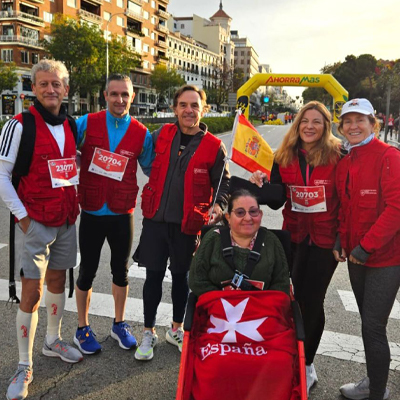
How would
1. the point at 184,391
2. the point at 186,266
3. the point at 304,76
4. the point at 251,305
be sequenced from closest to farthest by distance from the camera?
the point at 184,391
the point at 251,305
the point at 186,266
the point at 304,76

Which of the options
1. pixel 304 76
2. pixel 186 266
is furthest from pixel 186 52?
pixel 186 266

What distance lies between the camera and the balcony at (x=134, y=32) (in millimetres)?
63188

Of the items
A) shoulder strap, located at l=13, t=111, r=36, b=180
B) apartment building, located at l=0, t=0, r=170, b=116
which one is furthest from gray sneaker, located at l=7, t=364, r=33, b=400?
apartment building, located at l=0, t=0, r=170, b=116

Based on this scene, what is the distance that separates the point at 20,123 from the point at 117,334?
6.51 ft

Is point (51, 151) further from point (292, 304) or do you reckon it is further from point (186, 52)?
point (186, 52)

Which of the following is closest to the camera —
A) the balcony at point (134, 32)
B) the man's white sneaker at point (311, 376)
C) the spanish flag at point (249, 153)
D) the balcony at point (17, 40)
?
the man's white sneaker at point (311, 376)

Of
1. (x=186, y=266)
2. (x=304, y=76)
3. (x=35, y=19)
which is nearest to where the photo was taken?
(x=186, y=266)

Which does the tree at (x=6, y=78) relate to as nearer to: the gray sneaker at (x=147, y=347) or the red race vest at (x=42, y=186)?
the red race vest at (x=42, y=186)

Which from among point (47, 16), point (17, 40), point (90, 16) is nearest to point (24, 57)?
point (17, 40)

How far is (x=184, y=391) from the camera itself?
2.29 metres

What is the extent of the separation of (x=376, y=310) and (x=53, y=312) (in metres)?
2.44

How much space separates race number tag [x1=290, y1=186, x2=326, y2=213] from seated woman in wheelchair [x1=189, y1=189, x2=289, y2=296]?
35cm

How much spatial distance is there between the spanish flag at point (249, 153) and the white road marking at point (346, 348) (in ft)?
5.45

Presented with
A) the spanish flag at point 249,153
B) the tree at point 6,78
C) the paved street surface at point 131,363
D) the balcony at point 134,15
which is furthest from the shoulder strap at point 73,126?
the balcony at point 134,15
